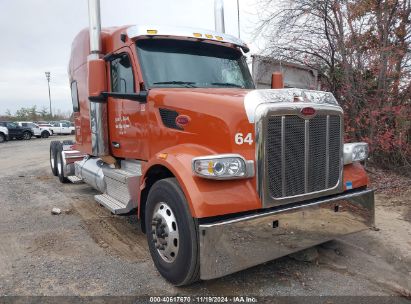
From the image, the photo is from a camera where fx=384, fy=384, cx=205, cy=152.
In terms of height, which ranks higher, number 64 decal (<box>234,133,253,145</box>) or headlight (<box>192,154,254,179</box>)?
number 64 decal (<box>234,133,253,145</box>)

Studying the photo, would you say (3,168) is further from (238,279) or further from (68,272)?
(238,279)

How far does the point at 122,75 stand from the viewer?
509cm

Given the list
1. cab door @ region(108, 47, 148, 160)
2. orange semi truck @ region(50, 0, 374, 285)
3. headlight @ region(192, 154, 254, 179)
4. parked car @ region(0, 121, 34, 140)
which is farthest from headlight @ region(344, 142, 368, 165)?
parked car @ region(0, 121, 34, 140)

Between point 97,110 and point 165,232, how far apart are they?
263 centimetres

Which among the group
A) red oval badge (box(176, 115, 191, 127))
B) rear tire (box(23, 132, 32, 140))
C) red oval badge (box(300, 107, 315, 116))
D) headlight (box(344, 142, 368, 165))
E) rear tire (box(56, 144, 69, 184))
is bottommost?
rear tire (box(23, 132, 32, 140))

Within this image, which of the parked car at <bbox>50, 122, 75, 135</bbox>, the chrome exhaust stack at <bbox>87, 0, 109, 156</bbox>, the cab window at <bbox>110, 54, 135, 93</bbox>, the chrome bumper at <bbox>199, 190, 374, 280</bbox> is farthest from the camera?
the parked car at <bbox>50, 122, 75, 135</bbox>

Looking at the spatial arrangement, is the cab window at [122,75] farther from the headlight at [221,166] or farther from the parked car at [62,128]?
the parked car at [62,128]

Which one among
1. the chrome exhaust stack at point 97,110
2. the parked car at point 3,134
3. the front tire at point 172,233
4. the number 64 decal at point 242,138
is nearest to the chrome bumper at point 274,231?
the front tire at point 172,233

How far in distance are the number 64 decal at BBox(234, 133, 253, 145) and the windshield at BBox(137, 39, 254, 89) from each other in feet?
4.27

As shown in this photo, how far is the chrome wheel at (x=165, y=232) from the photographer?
3621 millimetres

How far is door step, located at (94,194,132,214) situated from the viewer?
4.73 m

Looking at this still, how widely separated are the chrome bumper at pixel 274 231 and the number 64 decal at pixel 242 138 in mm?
667

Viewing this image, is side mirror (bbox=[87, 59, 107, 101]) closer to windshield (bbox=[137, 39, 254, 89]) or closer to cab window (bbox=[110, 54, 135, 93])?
cab window (bbox=[110, 54, 135, 93])

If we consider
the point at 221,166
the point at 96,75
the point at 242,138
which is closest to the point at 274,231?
the point at 221,166
